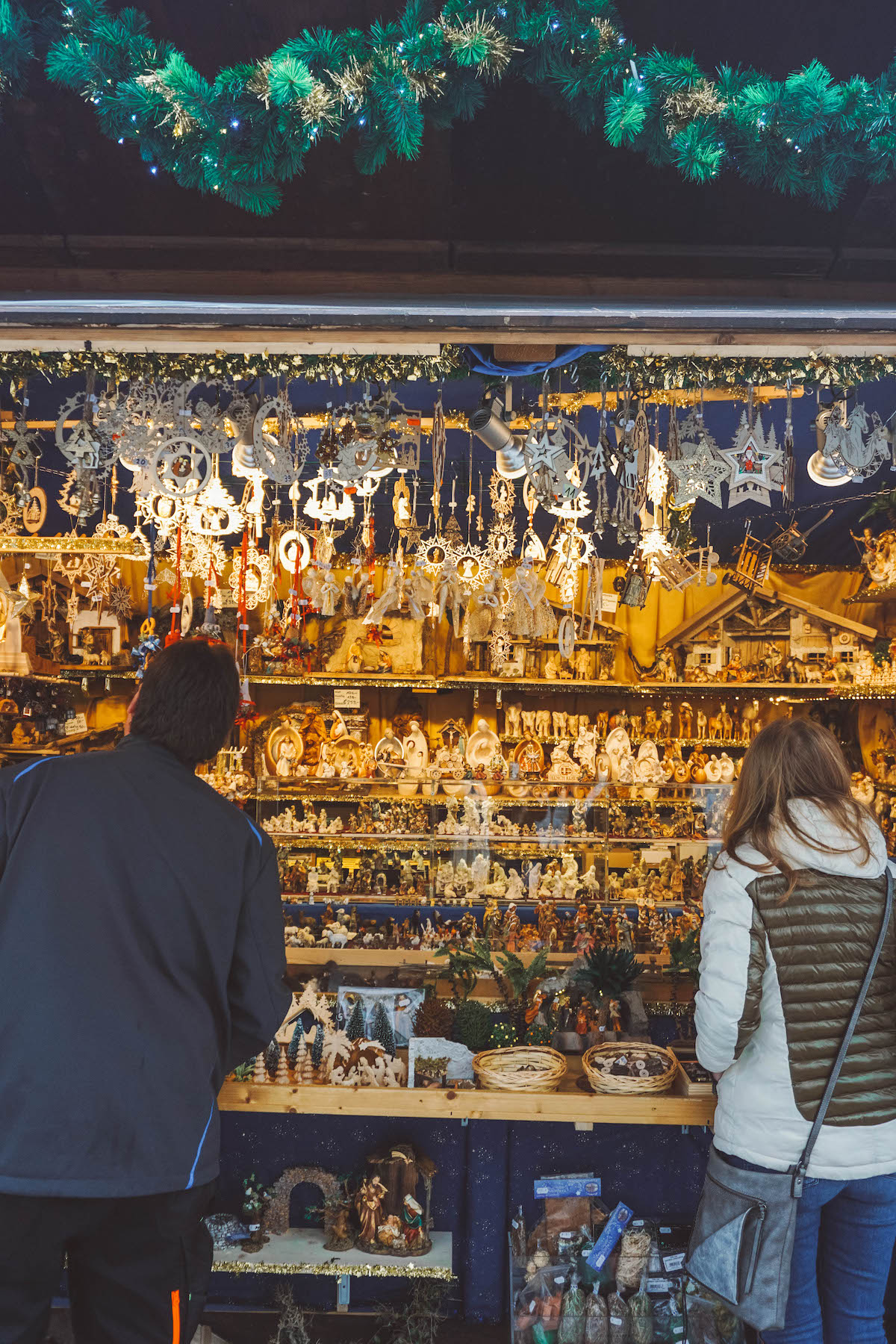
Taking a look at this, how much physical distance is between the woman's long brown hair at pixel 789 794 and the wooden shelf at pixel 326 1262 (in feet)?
6.05

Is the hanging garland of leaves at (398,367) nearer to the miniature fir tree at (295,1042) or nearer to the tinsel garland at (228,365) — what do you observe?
the tinsel garland at (228,365)

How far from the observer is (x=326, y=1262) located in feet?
10.3

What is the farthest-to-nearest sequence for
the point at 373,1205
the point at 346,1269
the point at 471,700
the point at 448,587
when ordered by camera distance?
the point at 471,700 < the point at 448,587 < the point at 373,1205 < the point at 346,1269

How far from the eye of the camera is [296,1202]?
3426 mm

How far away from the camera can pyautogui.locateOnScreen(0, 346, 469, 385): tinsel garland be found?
116 inches

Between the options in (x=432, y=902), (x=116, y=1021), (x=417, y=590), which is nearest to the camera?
(x=116, y=1021)

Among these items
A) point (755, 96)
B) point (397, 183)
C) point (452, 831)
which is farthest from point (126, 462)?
point (452, 831)

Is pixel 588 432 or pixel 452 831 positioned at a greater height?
pixel 588 432

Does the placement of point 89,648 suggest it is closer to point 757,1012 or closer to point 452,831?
point 452,831

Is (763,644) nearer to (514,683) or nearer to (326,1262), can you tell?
(514,683)

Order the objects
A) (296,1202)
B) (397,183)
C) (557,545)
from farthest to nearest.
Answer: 1. (557,545)
2. (296,1202)
3. (397,183)

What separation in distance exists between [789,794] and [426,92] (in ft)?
6.20

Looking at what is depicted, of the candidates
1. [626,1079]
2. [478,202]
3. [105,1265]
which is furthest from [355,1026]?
[478,202]

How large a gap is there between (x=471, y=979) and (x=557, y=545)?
209cm
